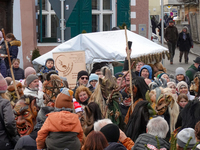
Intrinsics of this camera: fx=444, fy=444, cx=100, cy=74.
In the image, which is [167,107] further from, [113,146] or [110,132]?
[113,146]

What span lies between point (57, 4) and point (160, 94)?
4678 mm

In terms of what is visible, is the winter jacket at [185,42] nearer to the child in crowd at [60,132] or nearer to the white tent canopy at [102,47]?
the white tent canopy at [102,47]

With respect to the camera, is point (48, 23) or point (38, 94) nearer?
point (38, 94)

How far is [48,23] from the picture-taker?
15984 mm

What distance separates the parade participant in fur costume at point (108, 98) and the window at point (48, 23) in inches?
378

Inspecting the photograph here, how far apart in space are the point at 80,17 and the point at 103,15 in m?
0.98

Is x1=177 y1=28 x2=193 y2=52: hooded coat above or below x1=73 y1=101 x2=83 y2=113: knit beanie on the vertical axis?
above

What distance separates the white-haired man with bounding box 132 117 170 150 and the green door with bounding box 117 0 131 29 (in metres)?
12.0

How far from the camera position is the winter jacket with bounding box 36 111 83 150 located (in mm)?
4910

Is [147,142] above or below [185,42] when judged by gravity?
below

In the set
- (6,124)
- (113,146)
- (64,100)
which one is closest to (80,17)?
(6,124)

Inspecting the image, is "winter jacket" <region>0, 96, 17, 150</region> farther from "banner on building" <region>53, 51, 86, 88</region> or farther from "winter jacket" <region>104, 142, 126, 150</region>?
"banner on building" <region>53, 51, 86, 88</region>

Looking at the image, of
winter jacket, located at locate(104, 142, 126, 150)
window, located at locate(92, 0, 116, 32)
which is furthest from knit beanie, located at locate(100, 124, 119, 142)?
window, located at locate(92, 0, 116, 32)

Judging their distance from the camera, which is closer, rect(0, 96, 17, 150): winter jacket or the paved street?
rect(0, 96, 17, 150): winter jacket
